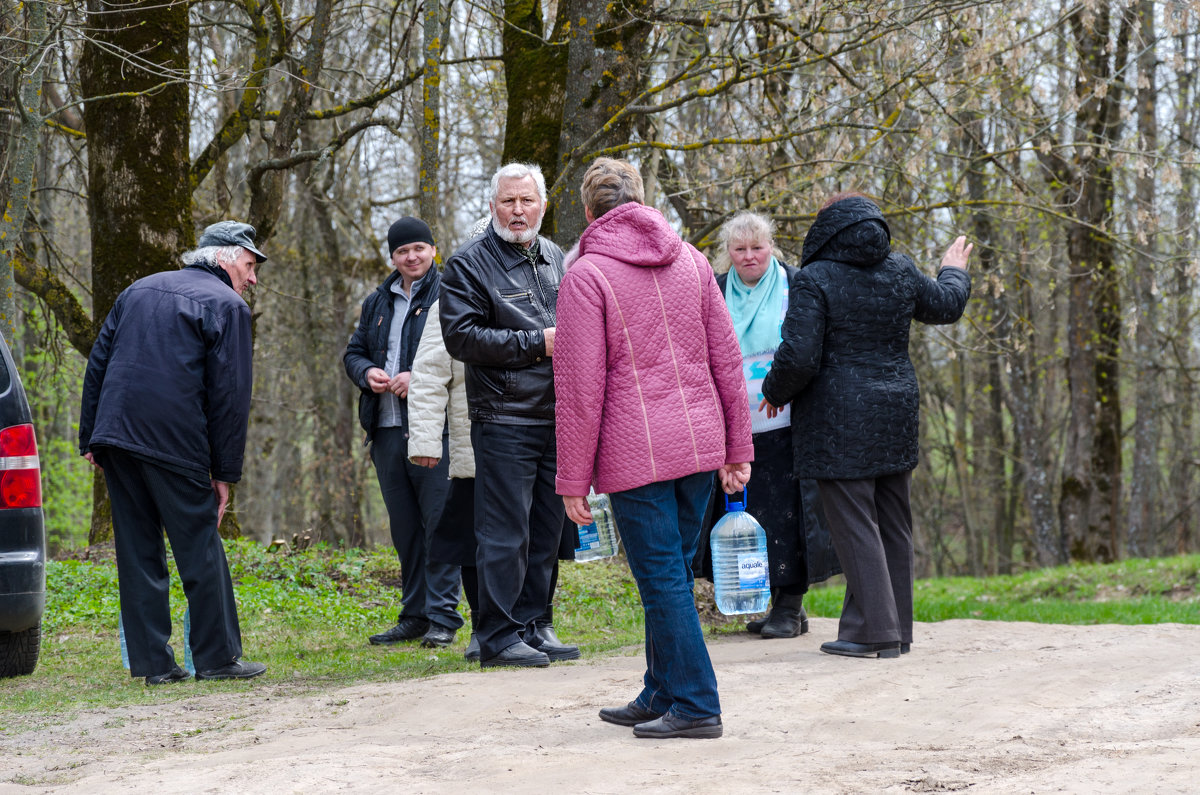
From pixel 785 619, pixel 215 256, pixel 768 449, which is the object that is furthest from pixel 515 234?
pixel 785 619

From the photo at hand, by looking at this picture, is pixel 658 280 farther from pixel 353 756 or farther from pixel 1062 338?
pixel 1062 338

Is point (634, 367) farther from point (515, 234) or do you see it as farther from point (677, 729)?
point (515, 234)

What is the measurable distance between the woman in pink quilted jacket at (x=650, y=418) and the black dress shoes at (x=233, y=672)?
7.32 ft

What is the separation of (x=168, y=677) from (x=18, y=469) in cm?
115

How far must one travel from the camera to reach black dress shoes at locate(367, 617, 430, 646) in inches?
254

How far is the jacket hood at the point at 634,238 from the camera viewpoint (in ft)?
12.8

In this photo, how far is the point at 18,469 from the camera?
522 centimetres

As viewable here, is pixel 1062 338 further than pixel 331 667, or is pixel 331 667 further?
pixel 1062 338

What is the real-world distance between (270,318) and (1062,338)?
14961mm

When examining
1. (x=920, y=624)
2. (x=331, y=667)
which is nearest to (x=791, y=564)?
(x=920, y=624)

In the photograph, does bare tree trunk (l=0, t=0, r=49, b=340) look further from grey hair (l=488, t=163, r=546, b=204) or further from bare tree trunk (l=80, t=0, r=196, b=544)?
grey hair (l=488, t=163, r=546, b=204)

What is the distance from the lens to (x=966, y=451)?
2297 cm

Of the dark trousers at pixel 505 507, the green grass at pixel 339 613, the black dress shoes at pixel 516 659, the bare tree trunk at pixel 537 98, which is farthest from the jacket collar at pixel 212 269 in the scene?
the bare tree trunk at pixel 537 98

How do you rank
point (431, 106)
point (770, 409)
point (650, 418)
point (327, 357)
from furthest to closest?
point (327, 357) < point (431, 106) < point (770, 409) < point (650, 418)
